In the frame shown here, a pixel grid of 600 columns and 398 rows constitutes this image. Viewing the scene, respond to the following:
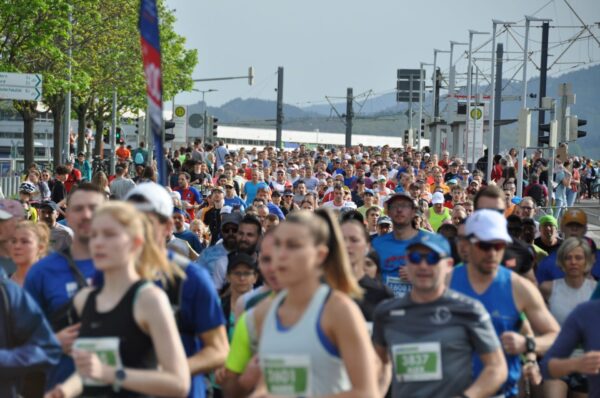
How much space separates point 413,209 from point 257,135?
149 meters

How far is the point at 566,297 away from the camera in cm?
906

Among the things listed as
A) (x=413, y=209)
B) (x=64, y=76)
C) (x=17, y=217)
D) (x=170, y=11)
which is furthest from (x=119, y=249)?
(x=170, y=11)

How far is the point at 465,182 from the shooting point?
26.6 m

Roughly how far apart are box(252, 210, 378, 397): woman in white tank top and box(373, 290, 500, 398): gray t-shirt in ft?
4.16

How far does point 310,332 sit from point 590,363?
1.98 m

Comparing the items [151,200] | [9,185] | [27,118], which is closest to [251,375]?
[151,200]

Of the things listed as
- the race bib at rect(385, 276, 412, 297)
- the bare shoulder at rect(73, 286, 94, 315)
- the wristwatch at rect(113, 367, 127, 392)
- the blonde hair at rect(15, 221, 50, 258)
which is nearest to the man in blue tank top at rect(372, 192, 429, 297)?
the race bib at rect(385, 276, 412, 297)

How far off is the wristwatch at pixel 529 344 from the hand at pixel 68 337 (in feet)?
7.50

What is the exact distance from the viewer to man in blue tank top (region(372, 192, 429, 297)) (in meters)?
9.78

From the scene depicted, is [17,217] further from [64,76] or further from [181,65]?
[181,65]

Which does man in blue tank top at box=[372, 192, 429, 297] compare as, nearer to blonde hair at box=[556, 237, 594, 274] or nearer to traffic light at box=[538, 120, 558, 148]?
blonde hair at box=[556, 237, 594, 274]

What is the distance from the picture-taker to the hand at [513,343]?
6.55 metres

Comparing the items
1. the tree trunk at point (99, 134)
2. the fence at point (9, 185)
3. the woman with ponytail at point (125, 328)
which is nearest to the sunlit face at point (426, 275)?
the woman with ponytail at point (125, 328)

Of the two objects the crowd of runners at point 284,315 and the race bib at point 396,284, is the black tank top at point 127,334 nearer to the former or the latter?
the crowd of runners at point 284,315
